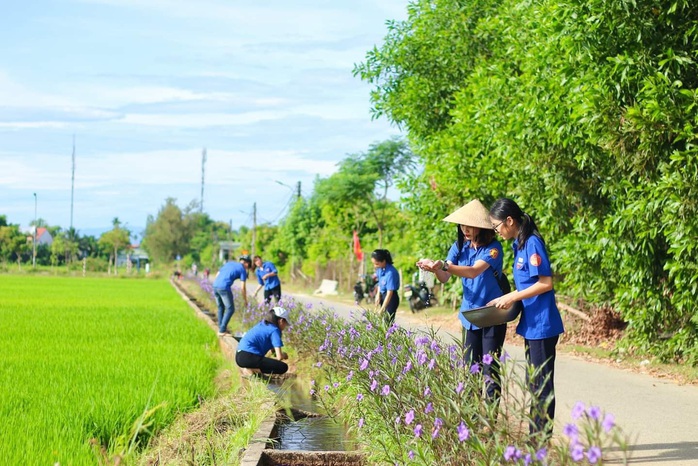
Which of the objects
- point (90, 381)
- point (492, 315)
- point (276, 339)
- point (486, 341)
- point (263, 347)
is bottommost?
point (90, 381)

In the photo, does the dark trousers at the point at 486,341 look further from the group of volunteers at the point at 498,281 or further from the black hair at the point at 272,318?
the black hair at the point at 272,318

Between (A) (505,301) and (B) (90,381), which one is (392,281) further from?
(A) (505,301)

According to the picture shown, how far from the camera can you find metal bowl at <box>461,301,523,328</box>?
623 cm

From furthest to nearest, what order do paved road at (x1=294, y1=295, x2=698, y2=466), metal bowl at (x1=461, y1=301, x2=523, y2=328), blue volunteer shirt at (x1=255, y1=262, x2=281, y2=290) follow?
blue volunteer shirt at (x1=255, y1=262, x2=281, y2=290) → paved road at (x1=294, y1=295, x2=698, y2=466) → metal bowl at (x1=461, y1=301, x2=523, y2=328)

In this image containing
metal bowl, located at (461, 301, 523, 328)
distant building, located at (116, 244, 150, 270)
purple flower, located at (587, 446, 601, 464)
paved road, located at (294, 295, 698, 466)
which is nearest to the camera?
purple flower, located at (587, 446, 601, 464)

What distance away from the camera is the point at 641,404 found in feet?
29.6

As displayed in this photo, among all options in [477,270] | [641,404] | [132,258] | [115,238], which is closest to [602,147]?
[641,404]

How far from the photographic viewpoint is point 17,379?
9.69 meters

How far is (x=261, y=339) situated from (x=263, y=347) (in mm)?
95

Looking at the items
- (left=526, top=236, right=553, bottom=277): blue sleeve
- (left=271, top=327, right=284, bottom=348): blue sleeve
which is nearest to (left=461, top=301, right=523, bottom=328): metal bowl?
(left=526, top=236, right=553, bottom=277): blue sleeve

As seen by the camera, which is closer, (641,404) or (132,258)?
(641,404)

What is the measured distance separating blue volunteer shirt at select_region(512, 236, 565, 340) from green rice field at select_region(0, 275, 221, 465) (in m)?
2.61

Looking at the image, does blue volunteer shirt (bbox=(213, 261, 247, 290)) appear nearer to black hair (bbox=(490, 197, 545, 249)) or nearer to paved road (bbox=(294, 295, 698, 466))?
paved road (bbox=(294, 295, 698, 466))

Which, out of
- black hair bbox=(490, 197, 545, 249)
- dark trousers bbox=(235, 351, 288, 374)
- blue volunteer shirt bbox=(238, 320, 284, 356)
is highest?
black hair bbox=(490, 197, 545, 249)
